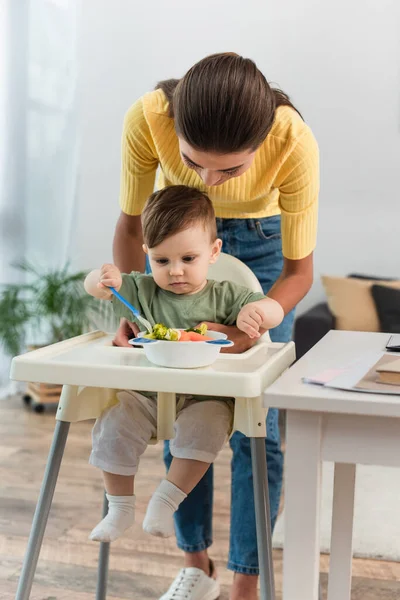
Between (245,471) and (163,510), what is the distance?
461 millimetres

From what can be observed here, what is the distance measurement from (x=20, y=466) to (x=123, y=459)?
161cm

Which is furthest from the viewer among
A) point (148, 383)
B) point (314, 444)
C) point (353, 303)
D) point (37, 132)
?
point (37, 132)

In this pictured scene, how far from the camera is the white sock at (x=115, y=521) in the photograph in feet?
4.09

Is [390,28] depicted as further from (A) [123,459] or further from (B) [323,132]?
(A) [123,459]

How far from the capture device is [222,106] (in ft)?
4.01

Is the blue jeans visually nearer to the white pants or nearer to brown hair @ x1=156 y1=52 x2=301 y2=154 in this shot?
the white pants

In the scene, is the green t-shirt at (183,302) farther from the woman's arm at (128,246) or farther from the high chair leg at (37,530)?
the high chair leg at (37,530)

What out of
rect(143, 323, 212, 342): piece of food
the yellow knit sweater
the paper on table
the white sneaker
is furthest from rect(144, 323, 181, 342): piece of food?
the white sneaker

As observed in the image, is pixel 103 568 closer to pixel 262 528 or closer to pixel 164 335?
pixel 262 528

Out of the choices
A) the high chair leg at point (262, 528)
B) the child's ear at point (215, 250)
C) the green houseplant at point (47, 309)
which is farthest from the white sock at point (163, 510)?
the green houseplant at point (47, 309)

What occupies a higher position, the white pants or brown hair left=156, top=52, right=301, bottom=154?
brown hair left=156, top=52, right=301, bottom=154

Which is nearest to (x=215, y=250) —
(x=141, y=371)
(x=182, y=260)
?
(x=182, y=260)

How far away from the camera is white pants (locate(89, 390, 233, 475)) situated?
1308mm

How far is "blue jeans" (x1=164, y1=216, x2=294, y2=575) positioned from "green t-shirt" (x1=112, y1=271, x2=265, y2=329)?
0.22 meters
